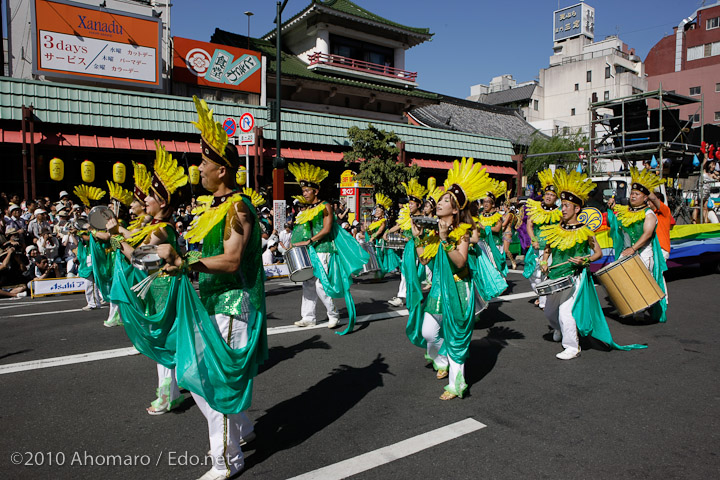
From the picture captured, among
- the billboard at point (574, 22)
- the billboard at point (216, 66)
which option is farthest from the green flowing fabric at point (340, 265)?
the billboard at point (574, 22)

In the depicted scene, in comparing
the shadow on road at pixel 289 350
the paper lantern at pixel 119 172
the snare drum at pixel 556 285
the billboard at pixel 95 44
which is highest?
the billboard at pixel 95 44

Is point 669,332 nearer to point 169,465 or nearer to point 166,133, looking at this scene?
point 169,465

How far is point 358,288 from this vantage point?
10523 millimetres

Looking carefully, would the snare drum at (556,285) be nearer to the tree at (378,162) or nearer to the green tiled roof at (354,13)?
the tree at (378,162)

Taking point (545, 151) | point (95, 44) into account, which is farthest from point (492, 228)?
point (545, 151)

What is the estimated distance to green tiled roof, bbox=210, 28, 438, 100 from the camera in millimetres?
24703

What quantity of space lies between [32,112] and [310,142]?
921 cm

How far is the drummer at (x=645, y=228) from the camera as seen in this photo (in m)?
7.23

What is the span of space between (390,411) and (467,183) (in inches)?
84.1

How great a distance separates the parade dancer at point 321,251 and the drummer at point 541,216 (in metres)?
2.38

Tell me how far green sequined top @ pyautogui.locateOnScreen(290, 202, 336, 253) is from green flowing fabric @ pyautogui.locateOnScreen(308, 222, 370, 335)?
0.21 feet

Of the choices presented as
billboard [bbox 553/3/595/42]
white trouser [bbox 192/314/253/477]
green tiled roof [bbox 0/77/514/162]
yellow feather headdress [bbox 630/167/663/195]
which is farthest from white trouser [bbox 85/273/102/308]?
billboard [bbox 553/3/595/42]

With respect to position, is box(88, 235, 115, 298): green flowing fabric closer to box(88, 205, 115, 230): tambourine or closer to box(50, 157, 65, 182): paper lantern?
box(88, 205, 115, 230): tambourine

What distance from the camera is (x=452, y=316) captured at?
14.6 feet
